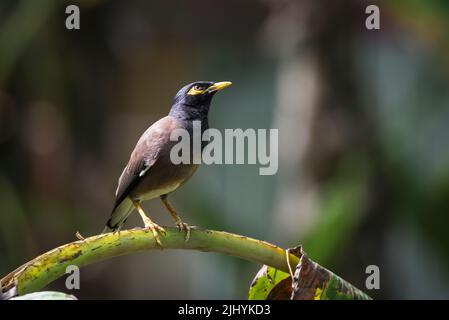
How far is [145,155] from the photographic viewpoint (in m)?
2.67

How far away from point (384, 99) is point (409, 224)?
145 centimetres

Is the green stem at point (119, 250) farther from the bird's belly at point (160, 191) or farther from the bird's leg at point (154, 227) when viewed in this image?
the bird's belly at point (160, 191)

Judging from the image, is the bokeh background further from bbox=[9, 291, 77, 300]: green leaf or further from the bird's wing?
bbox=[9, 291, 77, 300]: green leaf

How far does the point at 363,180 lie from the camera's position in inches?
197

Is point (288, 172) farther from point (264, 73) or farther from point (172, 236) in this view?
point (172, 236)

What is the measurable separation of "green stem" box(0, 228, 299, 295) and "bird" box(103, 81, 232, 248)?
18.1 inches

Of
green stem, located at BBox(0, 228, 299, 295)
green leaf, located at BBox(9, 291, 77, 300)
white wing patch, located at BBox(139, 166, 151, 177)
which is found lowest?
green leaf, located at BBox(9, 291, 77, 300)

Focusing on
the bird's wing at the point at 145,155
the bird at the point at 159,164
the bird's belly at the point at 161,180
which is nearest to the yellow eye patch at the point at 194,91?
the bird at the point at 159,164

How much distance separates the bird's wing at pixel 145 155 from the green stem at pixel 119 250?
49 cm

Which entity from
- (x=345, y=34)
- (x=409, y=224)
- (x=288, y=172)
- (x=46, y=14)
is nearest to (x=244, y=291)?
(x=288, y=172)

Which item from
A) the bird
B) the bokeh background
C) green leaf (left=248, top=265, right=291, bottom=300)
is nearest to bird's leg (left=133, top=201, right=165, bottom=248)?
the bird

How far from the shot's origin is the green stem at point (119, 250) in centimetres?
177

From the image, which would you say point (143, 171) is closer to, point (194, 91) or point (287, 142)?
point (194, 91)

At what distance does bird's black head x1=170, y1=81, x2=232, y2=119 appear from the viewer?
2.75m
